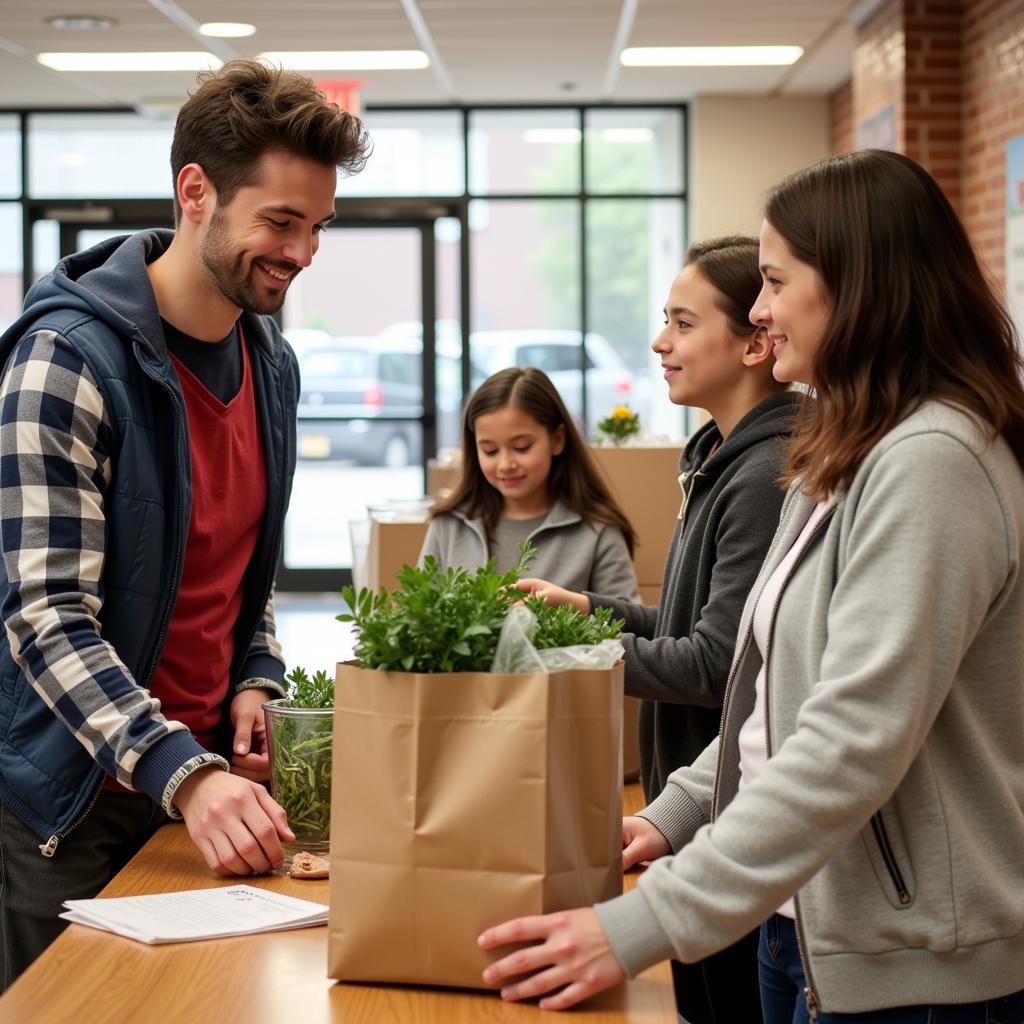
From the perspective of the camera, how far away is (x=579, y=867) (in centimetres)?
116

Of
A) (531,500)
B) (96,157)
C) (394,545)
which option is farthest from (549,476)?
(96,157)

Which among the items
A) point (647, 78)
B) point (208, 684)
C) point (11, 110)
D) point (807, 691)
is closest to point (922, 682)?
point (807, 691)

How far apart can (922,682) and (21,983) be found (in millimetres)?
822

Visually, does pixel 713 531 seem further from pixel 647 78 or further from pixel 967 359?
pixel 647 78

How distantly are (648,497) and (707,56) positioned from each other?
463 centimetres

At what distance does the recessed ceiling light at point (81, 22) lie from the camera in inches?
255

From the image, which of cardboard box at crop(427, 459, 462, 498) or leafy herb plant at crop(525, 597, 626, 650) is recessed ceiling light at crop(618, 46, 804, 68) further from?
leafy herb plant at crop(525, 597, 626, 650)

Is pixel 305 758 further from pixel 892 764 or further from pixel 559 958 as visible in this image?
pixel 892 764

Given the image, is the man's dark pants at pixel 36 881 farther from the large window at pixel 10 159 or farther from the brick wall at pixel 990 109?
the large window at pixel 10 159

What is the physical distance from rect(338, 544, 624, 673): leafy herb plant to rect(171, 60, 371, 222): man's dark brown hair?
2.46 ft

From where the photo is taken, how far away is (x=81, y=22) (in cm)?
658

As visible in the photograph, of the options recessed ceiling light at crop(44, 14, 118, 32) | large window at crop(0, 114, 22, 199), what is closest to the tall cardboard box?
recessed ceiling light at crop(44, 14, 118, 32)

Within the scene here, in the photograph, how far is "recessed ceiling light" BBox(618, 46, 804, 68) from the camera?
Result: 7184 millimetres

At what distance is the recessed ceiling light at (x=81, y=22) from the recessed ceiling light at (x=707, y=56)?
263 centimetres
